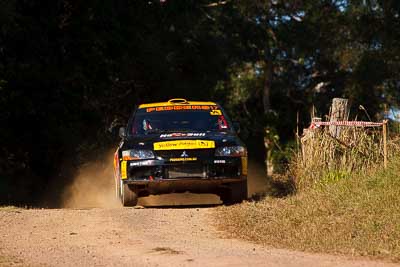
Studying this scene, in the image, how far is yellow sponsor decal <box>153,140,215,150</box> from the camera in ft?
46.3

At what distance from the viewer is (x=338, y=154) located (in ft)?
49.9

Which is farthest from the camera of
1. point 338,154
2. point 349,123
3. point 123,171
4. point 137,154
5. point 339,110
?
point 339,110

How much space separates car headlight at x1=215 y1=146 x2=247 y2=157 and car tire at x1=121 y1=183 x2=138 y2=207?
1.47 m

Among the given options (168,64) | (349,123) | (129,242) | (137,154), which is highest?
(168,64)

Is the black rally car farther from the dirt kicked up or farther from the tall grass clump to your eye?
the tall grass clump

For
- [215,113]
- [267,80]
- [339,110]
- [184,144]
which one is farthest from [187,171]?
[267,80]

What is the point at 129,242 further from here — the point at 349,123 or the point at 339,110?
the point at 339,110

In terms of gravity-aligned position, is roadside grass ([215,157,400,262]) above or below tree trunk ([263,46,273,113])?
below

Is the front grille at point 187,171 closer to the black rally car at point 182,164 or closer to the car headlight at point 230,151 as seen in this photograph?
the black rally car at point 182,164

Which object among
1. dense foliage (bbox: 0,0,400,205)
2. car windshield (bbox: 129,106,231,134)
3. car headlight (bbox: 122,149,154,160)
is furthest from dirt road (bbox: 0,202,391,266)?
dense foliage (bbox: 0,0,400,205)

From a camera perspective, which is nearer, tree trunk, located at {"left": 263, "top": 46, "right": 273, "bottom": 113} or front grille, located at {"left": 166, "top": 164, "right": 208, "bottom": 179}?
front grille, located at {"left": 166, "top": 164, "right": 208, "bottom": 179}

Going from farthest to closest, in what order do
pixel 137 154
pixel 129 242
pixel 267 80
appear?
pixel 267 80
pixel 137 154
pixel 129 242

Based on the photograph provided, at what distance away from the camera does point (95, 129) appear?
26.1 meters

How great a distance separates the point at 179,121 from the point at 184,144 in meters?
1.48
